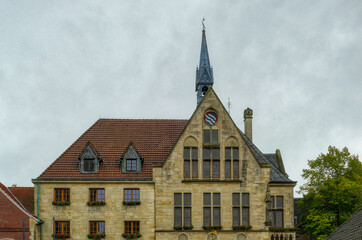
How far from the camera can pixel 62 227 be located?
4403 cm

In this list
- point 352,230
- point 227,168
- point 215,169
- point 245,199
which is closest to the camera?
point 352,230

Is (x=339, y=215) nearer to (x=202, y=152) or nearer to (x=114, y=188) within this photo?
(x=202, y=152)

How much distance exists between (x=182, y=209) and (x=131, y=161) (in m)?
5.98

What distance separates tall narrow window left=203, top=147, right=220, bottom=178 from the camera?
4554 centimetres

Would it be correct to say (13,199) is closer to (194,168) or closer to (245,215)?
(194,168)

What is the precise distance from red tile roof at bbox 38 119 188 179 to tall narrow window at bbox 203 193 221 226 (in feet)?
17.3

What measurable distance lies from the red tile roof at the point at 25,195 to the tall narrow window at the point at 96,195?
506 cm

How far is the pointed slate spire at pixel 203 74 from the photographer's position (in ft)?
184

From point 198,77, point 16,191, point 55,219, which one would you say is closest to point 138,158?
point 55,219

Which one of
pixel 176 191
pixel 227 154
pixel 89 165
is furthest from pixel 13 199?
pixel 227 154

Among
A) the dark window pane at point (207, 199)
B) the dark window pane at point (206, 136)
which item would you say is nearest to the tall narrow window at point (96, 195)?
the dark window pane at point (207, 199)

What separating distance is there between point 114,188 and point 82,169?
324cm

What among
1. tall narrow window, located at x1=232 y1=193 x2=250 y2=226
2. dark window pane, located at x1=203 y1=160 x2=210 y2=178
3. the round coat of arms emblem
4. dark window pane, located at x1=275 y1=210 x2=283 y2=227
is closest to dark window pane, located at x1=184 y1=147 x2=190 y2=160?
dark window pane, located at x1=203 y1=160 x2=210 y2=178

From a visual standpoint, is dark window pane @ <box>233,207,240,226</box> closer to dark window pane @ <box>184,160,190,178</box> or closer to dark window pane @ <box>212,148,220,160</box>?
dark window pane @ <box>212,148,220,160</box>
